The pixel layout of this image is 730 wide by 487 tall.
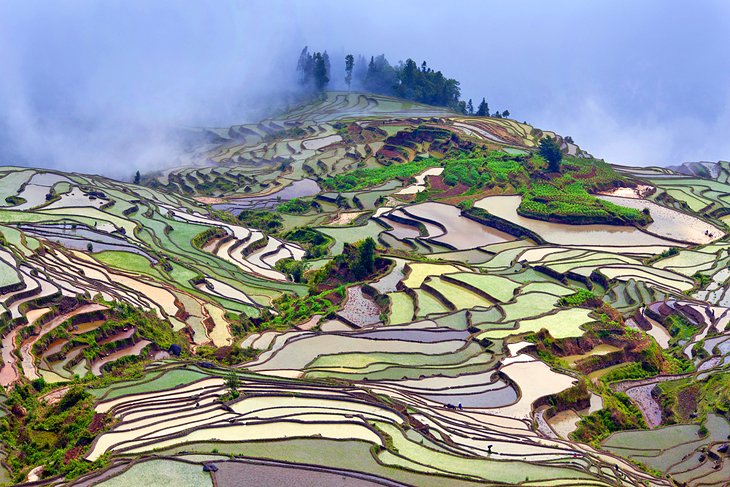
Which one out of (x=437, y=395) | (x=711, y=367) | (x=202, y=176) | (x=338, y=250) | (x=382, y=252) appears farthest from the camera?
(x=202, y=176)

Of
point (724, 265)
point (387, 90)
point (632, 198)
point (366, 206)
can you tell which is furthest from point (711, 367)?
point (387, 90)

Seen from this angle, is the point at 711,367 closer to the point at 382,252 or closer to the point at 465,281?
the point at 465,281

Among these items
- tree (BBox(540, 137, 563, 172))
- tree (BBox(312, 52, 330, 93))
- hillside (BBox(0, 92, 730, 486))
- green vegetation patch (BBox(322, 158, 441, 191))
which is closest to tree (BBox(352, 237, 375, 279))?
hillside (BBox(0, 92, 730, 486))

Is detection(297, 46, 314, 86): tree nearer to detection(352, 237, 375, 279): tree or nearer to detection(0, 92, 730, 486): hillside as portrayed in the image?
detection(0, 92, 730, 486): hillside

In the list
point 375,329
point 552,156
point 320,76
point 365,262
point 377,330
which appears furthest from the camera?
point 320,76

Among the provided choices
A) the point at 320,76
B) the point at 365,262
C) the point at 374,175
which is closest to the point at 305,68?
the point at 320,76

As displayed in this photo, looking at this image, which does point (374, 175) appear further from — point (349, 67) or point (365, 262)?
point (349, 67)
